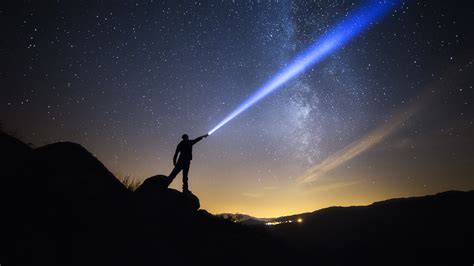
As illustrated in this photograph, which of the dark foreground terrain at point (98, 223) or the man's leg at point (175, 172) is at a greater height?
the man's leg at point (175, 172)

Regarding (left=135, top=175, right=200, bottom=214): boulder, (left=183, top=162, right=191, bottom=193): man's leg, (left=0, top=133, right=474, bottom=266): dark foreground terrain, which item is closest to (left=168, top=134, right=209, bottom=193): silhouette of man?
(left=183, top=162, right=191, bottom=193): man's leg

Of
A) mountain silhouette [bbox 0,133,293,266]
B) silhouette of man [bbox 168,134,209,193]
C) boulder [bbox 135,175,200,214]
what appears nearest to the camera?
mountain silhouette [bbox 0,133,293,266]

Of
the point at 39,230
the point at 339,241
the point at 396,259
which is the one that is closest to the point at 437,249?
the point at 396,259

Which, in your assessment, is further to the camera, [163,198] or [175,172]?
[175,172]

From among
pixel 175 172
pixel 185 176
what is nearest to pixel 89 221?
pixel 175 172

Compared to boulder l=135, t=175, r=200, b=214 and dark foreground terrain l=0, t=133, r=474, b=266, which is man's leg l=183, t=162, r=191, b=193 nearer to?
boulder l=135, t=175, r=200, b=214

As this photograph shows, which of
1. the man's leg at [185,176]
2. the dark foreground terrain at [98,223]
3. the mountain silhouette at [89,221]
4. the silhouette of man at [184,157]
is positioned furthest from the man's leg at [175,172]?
the mountain silhouette at [89,221]

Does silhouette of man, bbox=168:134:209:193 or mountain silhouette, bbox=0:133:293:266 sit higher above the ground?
silhouette of man, bbox=168:134:209:193

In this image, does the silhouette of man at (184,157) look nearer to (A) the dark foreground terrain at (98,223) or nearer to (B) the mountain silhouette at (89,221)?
(A) the dark foreground terrain at (98,223)

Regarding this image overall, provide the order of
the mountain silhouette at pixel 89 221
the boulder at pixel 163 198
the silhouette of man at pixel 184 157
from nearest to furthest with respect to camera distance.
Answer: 1. the mountain silhouette at pixel 89 221
2. the boulder at pixel 163 198
3. the silhouette of man at pixel 184 157

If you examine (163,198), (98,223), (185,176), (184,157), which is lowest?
(98,223)

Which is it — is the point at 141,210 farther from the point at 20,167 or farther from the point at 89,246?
the point at 20,167

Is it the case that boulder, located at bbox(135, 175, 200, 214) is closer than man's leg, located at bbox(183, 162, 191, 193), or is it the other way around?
boulder, located at bbox(135, 175, 200, 214)

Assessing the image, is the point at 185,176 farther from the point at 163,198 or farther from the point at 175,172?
the point at 163,198
